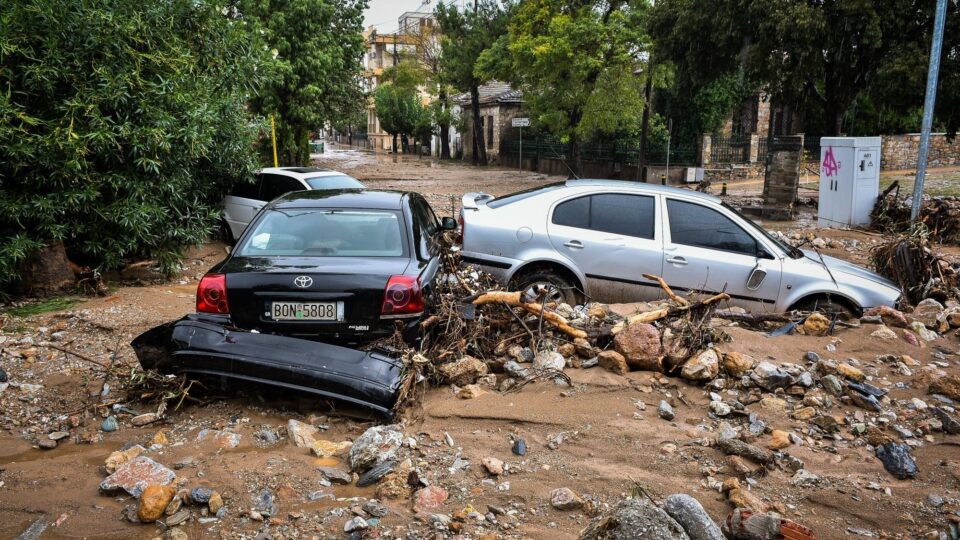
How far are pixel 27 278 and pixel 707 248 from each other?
292 inches

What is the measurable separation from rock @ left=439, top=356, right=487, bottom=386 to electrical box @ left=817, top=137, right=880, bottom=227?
1151 centimetres

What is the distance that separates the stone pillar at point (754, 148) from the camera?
25062 millimetres

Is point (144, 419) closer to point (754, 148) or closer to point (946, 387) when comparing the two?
point (946, 387)

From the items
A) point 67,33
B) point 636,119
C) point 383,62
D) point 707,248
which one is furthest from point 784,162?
point 383,62

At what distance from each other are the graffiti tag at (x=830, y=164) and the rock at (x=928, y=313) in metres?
8.07

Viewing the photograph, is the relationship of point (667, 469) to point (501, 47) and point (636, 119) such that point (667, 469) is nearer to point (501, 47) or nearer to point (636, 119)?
point (636, 119)

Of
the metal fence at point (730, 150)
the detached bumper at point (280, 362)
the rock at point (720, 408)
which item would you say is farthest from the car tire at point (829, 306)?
the metal fence at point (730, 150)

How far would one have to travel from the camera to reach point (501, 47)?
29.4m

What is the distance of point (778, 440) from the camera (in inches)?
164

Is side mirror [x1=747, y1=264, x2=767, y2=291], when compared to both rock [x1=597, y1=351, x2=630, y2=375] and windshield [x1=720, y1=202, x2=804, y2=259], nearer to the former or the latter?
windshield [x1=720, y1=202, x2=804, y2=259]

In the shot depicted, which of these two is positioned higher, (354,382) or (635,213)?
(635,213)

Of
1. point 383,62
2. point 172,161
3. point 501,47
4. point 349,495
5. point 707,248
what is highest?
point 383,62

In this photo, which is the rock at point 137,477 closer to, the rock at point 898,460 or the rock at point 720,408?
the rock at point 720,408

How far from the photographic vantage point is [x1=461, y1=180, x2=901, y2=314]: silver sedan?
6.67 meters
